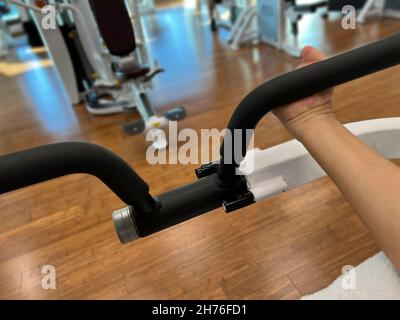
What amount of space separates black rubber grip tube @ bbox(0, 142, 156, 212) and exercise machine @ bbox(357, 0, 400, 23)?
361 cm

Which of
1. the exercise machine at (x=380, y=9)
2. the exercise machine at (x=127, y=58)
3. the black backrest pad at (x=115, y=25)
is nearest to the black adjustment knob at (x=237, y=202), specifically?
the exercise machine at (x=127, y=58)

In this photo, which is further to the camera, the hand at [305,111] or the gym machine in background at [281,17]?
the gym machine in background at [281,17]

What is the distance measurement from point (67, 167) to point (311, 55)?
48cm

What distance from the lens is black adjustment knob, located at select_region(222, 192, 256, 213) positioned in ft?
1.69

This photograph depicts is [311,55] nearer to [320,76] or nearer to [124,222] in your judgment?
[320,76]

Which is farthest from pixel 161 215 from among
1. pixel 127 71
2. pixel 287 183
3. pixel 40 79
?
A: pixel 40 79

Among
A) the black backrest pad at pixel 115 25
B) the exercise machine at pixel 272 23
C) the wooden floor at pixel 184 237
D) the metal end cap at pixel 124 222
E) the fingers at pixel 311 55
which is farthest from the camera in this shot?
the exercise machine at pixel 272 23

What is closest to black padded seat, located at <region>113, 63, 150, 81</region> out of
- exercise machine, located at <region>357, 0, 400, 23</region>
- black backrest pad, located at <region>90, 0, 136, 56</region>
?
black backrest pad, located at <region>90, 0, 136, 56</region>

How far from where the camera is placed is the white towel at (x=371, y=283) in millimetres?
642

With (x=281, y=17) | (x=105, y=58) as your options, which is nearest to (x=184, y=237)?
(x=105, y=58)

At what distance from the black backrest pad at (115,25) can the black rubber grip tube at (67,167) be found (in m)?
1.51

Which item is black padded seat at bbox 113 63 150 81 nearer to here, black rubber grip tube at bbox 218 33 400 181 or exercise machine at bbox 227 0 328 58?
exercise machine at bbox 227 0 328 58

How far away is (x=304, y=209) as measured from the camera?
1270 millimetres

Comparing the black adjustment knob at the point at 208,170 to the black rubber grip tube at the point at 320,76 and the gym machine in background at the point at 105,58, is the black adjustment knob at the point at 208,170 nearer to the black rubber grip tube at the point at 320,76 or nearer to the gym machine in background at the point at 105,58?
the black rubber grip tube at the point at 320,76
